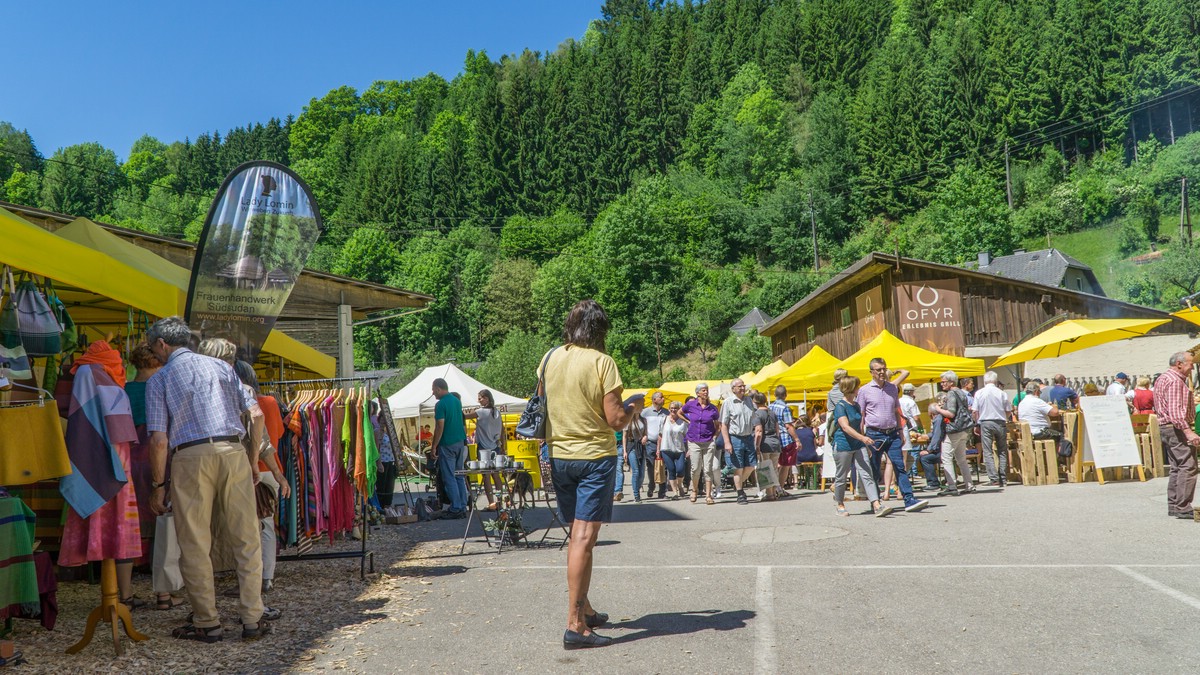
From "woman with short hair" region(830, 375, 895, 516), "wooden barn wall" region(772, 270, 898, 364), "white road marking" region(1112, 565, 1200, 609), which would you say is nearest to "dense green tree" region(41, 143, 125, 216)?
"wooden barn wall" region(772, 270, 898, 364)

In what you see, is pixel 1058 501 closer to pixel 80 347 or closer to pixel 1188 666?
pixel 1188 666

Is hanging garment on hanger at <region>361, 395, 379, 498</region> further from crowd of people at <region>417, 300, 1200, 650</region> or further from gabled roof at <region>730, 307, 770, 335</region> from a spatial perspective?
gabled roof at <region>730, 307, 770, 335</region>

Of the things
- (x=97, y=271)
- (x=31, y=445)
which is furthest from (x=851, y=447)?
(x=31, y=445)

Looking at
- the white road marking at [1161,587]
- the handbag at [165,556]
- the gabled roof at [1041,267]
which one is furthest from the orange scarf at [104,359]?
the gabled roof at [1041,267]

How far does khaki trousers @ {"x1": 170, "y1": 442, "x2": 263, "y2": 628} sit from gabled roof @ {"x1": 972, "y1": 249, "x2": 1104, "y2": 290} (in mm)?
47290

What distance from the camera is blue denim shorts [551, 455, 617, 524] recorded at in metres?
5.32

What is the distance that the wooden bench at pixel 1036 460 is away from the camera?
47.6ft

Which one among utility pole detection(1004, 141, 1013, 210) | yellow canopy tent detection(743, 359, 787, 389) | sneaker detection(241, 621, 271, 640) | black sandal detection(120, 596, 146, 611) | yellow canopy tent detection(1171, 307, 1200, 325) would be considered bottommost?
sneaker detection(241, 621, 271, 640)

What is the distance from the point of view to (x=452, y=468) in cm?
1312

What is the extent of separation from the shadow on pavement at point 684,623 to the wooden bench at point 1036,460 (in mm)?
10392

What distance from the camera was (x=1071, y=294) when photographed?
32938 mm

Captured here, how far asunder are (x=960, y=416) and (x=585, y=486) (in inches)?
388

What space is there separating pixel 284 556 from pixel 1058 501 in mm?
8934

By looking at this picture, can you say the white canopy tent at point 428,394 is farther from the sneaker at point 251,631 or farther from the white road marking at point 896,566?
the sneaker at point 251,631
